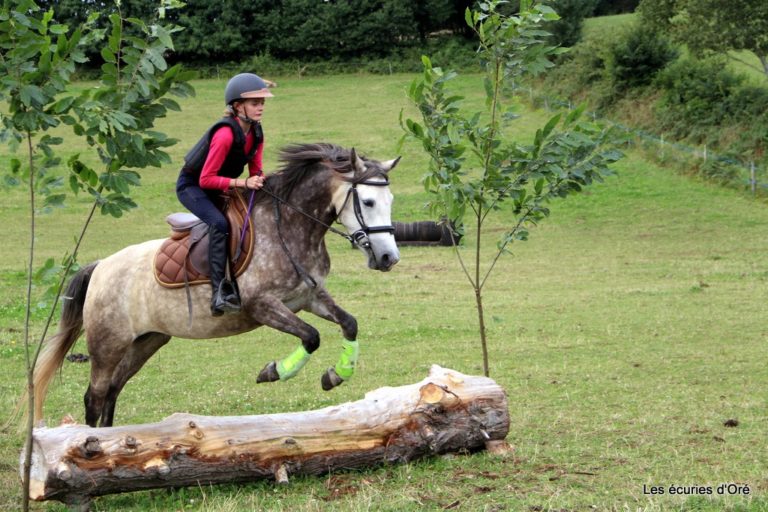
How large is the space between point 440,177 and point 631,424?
3411mm

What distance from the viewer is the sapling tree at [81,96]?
6422 mm

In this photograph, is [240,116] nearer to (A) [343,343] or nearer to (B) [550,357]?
(A) [343,343]

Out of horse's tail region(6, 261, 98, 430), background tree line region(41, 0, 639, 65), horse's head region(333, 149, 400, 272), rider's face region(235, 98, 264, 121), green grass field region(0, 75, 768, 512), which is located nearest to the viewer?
green grass field region(0, 75, 768, 512)

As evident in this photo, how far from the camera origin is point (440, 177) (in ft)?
30.1

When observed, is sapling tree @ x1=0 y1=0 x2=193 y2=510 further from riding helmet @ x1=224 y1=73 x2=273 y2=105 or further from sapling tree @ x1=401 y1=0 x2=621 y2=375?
sapling tree @ x1=401 y1=0 x2=621 y2=375

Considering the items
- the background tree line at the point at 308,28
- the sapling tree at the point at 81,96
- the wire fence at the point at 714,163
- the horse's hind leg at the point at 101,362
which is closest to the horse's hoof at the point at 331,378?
the horse's hind leg at the point at 101,362

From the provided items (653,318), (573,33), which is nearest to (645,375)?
(653,318)

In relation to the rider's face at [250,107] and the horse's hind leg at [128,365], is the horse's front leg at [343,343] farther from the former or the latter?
the horse's hind leg at [128,365]

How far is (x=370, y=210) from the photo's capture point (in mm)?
8336

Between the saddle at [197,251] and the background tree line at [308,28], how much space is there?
5893cm

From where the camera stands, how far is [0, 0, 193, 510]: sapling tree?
642 cm

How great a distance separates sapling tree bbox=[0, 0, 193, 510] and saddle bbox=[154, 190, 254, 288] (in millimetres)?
1552

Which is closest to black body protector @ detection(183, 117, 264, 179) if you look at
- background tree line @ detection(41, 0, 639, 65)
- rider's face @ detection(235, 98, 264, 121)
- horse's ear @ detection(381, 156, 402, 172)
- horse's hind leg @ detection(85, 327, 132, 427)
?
rider's face @ detection(235, 98, 264, 121)

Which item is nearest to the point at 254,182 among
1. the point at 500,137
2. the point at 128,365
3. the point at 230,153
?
the point at 230,153
